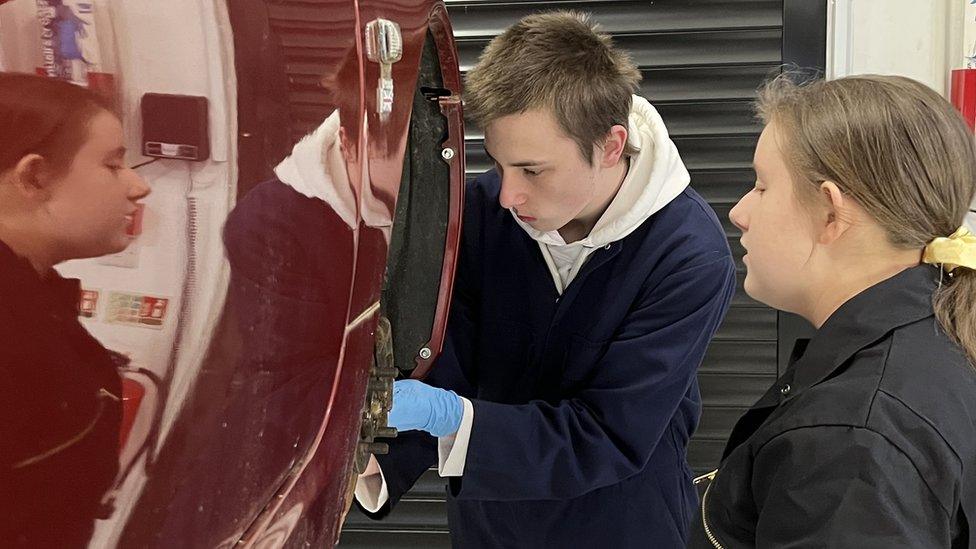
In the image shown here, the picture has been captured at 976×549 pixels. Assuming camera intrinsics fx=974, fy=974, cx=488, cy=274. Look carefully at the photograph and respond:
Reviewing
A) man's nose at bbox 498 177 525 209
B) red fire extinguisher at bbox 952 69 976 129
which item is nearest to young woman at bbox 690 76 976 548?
man's nose at bbox 498 177 525 209

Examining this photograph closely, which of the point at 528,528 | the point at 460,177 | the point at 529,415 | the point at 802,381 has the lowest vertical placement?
the point at 528,528

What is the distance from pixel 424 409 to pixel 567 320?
0.37 metres

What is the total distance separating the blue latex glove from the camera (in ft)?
4.93

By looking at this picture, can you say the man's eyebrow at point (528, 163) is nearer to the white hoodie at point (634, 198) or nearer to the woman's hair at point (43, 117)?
the white hoodie at point (634, 198)

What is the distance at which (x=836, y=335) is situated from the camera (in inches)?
42.0

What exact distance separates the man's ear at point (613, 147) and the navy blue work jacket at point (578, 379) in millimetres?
130

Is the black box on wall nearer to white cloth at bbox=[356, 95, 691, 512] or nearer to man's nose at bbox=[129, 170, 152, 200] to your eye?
man's nose at bbox=[129, 170, 152, 200]

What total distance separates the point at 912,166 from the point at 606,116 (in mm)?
691

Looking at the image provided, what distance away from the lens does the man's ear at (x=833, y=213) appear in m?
1.06

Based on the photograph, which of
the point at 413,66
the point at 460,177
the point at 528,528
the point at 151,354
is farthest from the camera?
the point at 528,528

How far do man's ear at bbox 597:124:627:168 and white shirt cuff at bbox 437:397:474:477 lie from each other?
492mm

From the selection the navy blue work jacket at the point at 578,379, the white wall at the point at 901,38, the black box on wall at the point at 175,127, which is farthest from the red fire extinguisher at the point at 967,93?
the black box on wall at the point at 175,127

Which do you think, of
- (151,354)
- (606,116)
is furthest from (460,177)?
(151,354)

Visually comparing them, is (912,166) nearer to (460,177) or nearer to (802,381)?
(802,381)
